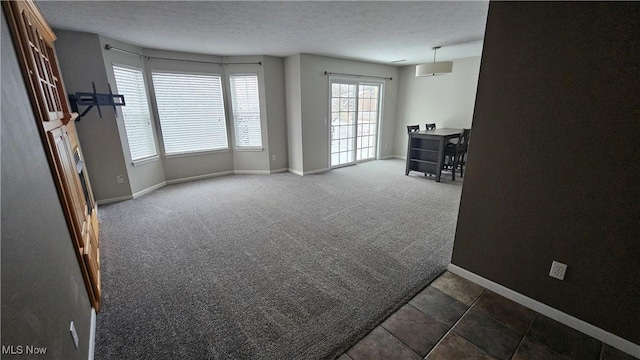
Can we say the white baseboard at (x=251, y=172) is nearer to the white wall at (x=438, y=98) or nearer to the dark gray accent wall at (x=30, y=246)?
the white wall at (x=438, y=98)

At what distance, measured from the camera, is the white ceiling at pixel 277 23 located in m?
2.46

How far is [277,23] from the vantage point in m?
2.97

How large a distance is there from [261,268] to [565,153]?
2.40 metres

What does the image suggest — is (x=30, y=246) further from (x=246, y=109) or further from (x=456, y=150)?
(x=456, y=150)

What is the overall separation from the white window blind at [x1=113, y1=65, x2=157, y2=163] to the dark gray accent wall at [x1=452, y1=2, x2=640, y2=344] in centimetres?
462

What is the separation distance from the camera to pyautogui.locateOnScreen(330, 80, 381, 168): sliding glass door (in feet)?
18.8

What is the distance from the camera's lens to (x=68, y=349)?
3.73ft

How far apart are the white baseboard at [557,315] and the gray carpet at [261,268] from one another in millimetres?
282

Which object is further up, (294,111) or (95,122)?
(294,111)

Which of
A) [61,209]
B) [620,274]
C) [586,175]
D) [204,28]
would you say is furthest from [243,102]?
[620,274]

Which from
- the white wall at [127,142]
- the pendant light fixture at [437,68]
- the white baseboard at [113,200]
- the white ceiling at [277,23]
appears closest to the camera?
the white ceiling at [277,23]

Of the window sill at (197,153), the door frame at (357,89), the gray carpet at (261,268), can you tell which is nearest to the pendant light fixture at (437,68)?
the door frame at (357,89)

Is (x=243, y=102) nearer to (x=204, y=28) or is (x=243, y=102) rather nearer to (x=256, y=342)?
(x=204, y=28)

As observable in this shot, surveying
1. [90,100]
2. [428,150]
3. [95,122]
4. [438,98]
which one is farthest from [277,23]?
[438,98]
